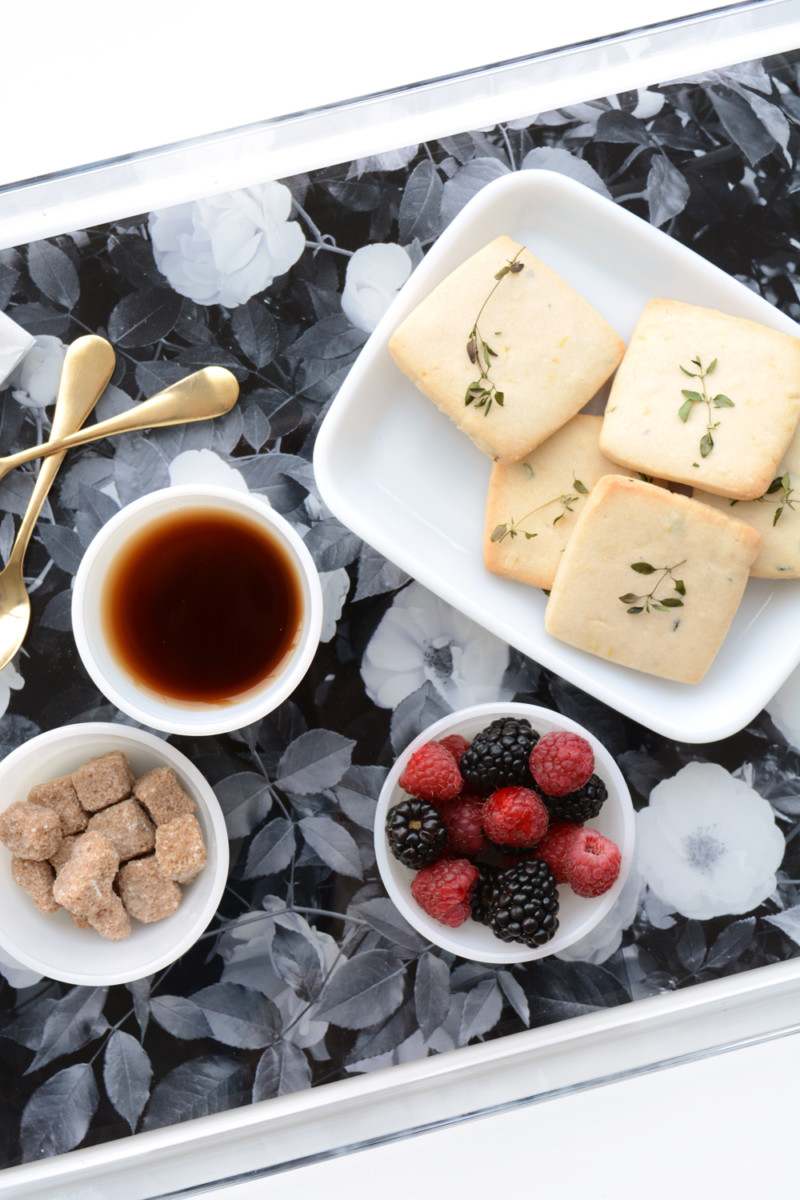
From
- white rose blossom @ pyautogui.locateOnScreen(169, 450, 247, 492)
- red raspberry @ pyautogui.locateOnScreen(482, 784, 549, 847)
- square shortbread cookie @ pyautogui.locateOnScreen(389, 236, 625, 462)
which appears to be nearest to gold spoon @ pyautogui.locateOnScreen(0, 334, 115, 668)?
white rose blossom @ pyautogui.locateOnScreen(169, 450, 247, 492)

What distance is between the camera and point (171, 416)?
0.95 meters

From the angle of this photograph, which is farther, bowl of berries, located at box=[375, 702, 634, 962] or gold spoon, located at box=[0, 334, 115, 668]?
gold spoon, located at box=[0, 334, 115, 668]

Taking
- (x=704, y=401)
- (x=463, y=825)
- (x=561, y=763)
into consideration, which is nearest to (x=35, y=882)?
(x=463, y=825)

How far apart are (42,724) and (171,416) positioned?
0.37 metres

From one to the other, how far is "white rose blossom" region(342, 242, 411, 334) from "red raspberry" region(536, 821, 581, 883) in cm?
59

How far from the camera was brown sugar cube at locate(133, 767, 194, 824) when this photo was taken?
2.88ft

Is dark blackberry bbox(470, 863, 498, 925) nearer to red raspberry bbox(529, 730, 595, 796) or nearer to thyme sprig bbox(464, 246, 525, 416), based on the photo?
red raspberry bbox(529, 730, 595, 796)

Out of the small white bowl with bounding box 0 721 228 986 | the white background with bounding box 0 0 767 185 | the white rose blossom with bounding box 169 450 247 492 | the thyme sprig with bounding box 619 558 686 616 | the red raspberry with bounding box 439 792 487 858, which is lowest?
the small white bowl with bounding box 0 721 228 986

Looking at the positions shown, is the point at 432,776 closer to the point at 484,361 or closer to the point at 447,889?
the point at 447,889

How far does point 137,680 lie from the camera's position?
2.92 ft

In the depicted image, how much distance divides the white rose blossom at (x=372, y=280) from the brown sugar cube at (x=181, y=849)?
22.7 inches

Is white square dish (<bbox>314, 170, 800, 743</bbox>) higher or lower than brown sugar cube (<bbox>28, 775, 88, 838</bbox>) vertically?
higher

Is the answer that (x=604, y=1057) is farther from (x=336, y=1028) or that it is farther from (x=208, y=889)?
(x=208, y=889)

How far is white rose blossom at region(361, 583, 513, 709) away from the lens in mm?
966
